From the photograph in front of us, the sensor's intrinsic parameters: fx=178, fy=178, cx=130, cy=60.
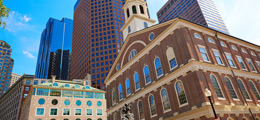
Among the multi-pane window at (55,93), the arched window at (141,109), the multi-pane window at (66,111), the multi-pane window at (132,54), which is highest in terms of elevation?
the multi-pane window at (55,93)

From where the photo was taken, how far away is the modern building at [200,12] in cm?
12012

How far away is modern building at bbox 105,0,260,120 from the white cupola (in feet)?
22.5

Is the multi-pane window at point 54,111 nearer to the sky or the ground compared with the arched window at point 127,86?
nearer to the sky

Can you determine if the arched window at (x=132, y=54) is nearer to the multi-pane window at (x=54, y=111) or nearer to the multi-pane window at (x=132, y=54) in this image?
the multi-pane window at (x=132, y=54)

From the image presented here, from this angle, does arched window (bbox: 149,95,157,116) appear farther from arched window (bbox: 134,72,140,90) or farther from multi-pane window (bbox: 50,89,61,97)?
multi-pane window (bbox: 50,89,61,97)

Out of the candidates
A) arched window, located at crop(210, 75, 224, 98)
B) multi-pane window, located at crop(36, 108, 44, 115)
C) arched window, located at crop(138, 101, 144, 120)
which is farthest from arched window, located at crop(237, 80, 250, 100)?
multi-pane window, located at crop(36, 108, 44, 115)

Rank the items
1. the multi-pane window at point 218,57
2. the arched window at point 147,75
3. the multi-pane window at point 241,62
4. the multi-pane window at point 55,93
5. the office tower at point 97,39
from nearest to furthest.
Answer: the multi-pane window at point 218,57 < the arched window at point 147,75 < the multi-pane window at point 241,62 < the multi-pane window at point 55,93 < the office tower at point 97,39

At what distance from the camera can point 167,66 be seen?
25.1 meters

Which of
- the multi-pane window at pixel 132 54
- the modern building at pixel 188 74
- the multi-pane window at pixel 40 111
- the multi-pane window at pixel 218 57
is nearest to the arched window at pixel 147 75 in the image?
the modern building at pixel 188 74

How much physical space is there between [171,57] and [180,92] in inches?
201

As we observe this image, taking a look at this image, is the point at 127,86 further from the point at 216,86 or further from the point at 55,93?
the point at 55,93

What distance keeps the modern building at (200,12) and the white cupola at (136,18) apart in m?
86.0

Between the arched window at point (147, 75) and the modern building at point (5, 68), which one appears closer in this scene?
the arched window at point (147, 75)

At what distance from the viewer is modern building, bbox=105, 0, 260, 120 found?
20625mm
